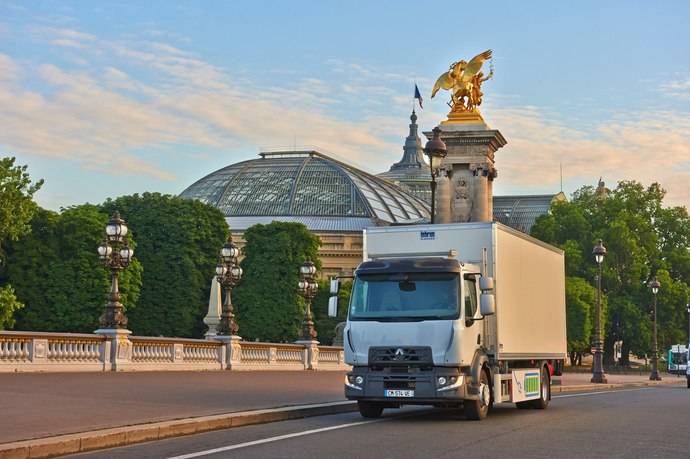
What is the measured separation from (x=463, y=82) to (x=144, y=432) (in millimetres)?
52960

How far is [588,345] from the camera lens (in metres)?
108

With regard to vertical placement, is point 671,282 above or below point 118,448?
above

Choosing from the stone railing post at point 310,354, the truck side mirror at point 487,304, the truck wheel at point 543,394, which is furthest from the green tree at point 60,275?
the truck side mirror at point 487,304

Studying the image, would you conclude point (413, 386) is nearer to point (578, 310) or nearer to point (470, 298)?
point (470, 298)

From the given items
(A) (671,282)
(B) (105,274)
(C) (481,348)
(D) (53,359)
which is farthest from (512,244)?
(A) (671,282)

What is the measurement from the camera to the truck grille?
21.3 meters

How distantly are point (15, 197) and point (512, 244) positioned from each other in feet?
159

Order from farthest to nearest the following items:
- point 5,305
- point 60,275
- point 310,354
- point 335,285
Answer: point 60,275 < point 5,305 < point 310,354 < point 335,285

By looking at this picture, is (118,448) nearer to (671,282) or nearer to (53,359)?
(53,359)

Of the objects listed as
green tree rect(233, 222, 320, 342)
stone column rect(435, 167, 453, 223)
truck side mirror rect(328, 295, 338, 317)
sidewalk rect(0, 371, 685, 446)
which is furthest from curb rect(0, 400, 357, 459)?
green tree rect(233, 222, 320, 342)

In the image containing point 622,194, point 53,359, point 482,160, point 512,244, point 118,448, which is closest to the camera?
point 118,448

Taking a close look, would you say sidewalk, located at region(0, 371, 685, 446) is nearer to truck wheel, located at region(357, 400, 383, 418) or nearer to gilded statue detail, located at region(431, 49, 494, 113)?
truck wheel, located at region(357, 400, 383, 418)

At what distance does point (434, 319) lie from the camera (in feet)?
69.9

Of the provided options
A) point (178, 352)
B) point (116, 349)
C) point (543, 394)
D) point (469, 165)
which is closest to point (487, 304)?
point (543, 394)
